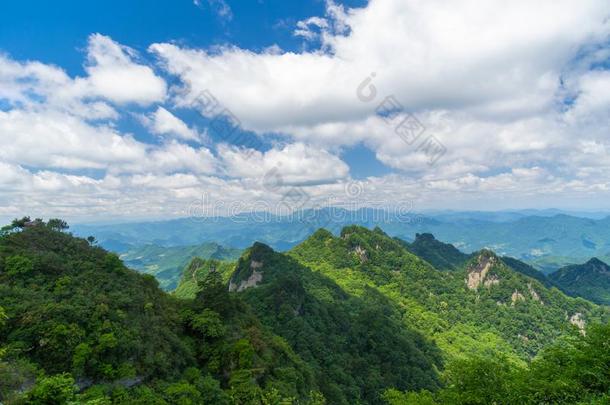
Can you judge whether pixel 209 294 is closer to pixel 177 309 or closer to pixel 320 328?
pixel 177 309

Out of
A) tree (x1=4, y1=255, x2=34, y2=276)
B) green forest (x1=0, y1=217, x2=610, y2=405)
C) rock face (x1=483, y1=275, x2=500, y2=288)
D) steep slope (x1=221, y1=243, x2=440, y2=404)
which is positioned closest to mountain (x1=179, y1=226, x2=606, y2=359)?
rock face (x1=483, y1=275, x2=500, y2=288)

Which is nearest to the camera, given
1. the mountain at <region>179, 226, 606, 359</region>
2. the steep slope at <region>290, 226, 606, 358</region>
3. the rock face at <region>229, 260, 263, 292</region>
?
the rock face at <region>229, 260, 263, 292</region>

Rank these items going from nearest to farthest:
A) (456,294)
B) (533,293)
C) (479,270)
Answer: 1. (533,293)
2. (456,294)
3. (479,270)

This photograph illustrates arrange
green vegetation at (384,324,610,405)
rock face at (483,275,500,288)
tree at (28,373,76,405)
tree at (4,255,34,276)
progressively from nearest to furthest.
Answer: tree at (28,373,76,405) → green vegetation at (384,324,610,405) → tree at (4,255,34,276) → rock face at (483,275,500,288)

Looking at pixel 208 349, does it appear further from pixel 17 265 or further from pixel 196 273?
pixel 196 273

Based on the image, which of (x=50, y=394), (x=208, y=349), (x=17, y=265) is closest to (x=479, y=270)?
(x=208, y=349)

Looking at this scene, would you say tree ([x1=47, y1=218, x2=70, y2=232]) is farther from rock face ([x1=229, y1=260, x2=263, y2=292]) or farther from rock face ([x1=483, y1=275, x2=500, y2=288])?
rock face ([x1=483, y1=275, x2=500, y2=288])

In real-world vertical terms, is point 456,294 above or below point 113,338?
below

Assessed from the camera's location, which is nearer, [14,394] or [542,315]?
[14,394]

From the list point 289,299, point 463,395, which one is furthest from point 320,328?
point 463,395
